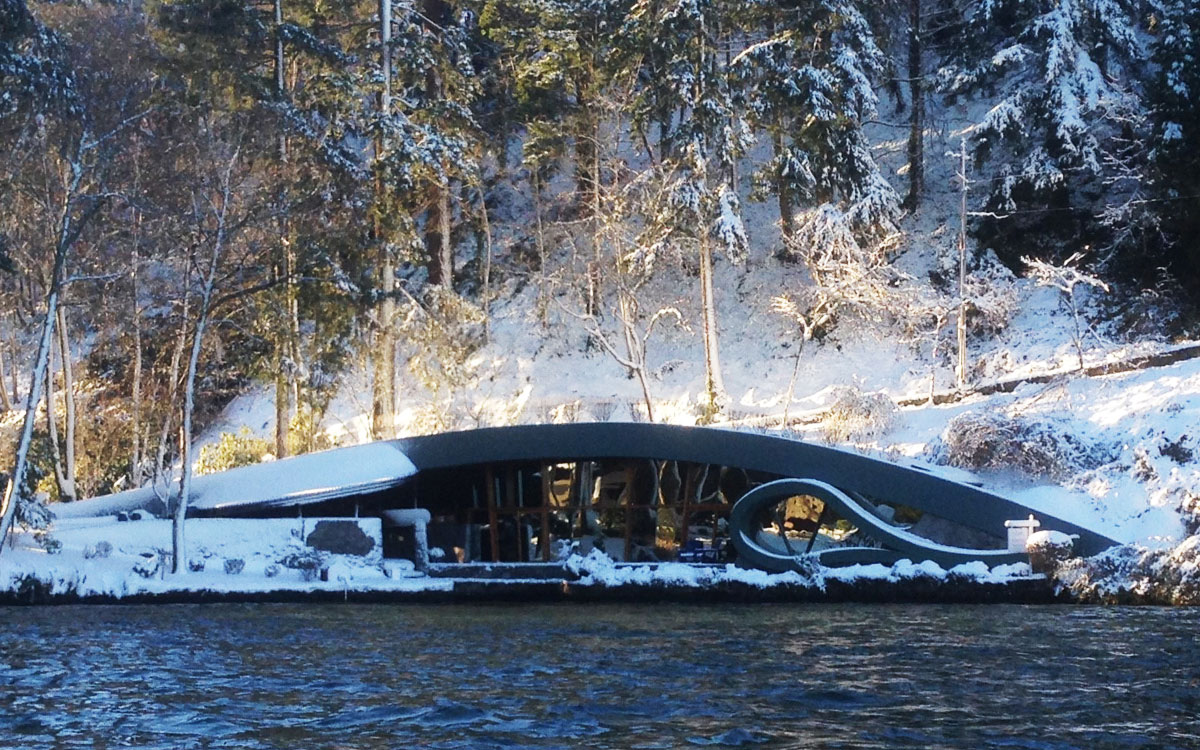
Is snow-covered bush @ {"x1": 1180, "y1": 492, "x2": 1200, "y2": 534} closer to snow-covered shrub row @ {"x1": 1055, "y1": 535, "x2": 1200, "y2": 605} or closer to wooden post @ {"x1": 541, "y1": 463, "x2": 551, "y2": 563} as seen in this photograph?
snow-covered shrub row @ {"x1": 1055, "y1": 535, "x2": 1200, "y2": 605}

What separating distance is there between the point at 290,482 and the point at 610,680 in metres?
15.6

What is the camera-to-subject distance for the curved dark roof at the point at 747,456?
964 inches

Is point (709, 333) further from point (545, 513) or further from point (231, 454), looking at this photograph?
point (231, 454)

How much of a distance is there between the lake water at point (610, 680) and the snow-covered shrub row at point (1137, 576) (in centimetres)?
99

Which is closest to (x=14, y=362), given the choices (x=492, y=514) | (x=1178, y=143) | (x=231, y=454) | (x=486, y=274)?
(x=231, y=454)

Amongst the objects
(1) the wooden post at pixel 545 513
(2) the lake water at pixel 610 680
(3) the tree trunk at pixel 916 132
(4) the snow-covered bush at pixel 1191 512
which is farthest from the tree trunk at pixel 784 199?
(2) the lake water at pixel 610 680

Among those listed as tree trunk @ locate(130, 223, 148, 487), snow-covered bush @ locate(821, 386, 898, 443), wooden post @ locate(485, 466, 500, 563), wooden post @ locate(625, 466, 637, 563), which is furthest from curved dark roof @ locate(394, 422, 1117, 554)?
tree trunk @ locate(130, 223, 148, 487)

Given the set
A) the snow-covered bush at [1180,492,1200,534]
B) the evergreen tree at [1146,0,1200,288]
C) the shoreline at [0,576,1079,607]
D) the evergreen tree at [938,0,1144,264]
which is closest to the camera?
the shoreline at [0,576,1079,607]

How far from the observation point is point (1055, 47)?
3756 centimetres

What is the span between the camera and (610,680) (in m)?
14.1

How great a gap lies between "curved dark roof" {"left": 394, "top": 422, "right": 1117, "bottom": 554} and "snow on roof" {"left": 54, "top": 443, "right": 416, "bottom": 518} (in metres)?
0.82

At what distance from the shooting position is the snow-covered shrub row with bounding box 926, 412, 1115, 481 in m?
26.8

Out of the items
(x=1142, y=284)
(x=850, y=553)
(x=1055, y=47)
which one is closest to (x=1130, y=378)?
(x=1142, y=284)

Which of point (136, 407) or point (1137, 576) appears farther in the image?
point (136, 407)
